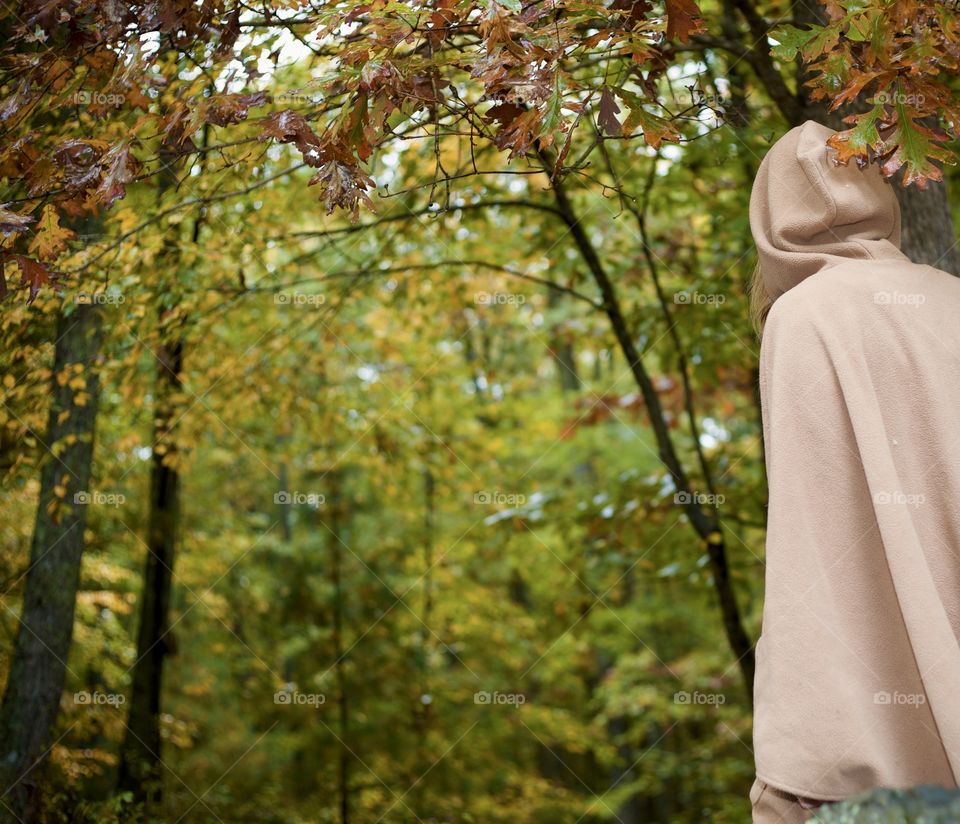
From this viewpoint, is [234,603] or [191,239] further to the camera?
[234,603]

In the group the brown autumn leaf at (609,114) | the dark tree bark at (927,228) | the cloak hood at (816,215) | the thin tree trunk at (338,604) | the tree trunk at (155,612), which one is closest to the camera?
the cloak hood at (816,215)

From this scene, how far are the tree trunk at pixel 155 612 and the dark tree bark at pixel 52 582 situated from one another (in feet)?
2.28

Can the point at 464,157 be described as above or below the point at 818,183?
below

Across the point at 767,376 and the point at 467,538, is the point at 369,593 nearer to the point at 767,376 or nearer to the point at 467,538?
the point at 467,538

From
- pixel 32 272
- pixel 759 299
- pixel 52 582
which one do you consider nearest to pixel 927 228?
pixel 759 299

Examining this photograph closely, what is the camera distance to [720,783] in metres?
10.3

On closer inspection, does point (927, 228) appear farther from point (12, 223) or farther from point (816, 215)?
point (12, 223)

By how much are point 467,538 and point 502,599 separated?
171cm

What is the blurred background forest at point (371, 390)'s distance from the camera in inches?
111

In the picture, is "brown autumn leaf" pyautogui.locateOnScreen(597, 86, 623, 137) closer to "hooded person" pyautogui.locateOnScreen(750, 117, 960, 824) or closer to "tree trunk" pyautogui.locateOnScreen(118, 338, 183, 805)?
"hooded person" pyautogui.locateOnScreen(750, 117, 960, 824)

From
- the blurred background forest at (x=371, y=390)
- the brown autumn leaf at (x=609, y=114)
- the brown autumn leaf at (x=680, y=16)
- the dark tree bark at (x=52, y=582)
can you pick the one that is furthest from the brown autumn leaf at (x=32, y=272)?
the brown autumn leaf at (x=680, y=16)

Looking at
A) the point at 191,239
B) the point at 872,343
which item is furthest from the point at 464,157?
the point at 872,343

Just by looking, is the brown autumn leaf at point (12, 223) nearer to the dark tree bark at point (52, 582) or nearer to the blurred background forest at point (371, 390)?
the blurred background forest at point (371, 390)

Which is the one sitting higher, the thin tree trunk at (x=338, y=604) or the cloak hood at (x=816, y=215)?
the cloak hood at (x=816, y=215)
